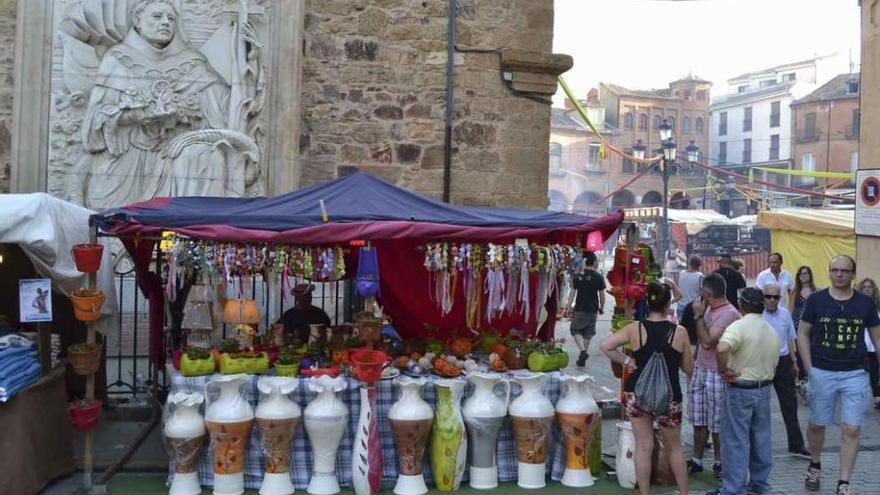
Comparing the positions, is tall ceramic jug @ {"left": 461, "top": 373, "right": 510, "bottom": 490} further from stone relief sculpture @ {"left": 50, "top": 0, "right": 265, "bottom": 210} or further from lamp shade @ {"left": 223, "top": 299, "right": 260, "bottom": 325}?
stone relief sculpture @ {"left": 50, "top": 0, "right": 265, "bottom": 210}

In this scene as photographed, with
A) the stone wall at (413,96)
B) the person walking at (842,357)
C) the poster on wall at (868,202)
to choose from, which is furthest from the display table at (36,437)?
the poster on wall at (868,202)

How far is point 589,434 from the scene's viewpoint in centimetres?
635

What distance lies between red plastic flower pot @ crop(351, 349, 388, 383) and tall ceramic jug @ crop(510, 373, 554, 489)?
3.39ft

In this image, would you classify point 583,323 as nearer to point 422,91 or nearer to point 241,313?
point 422,91

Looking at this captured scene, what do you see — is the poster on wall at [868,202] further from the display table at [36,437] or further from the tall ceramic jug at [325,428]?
the display table at [36,437]

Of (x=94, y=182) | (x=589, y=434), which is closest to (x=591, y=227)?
(x=589, y=434)

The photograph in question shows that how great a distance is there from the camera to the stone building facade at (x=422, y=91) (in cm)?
995

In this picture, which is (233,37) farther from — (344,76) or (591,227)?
(591,227)

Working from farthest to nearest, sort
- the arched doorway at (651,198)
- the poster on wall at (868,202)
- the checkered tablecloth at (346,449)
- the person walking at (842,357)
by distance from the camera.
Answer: the arched doorway at (651,198), the poster on wall at (868,202), the checkered tablecloth at (346,449), the person walking at (842,357)

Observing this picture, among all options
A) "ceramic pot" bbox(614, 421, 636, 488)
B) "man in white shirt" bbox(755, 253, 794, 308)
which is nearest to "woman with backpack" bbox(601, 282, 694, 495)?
"ceramic pot" bbox(614, 421, 636, 488)

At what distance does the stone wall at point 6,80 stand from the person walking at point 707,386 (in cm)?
713

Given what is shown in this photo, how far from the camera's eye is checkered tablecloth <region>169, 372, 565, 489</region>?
6070mm

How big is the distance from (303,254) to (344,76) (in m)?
4.30

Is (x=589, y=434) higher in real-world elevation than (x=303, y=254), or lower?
lower
